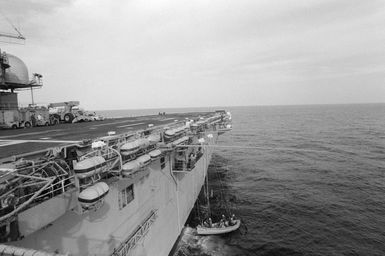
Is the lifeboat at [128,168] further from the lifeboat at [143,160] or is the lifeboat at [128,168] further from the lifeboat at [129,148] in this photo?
the lifeboat at [129,148]

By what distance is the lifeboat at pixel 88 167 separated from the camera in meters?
8.22

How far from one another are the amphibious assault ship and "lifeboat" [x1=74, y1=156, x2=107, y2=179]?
0.11ft

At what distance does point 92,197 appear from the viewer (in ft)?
26.0

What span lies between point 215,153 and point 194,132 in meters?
33.9

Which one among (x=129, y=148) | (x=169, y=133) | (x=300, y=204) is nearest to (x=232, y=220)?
(x=300, y=204)

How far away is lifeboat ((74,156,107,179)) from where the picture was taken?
27.0 ft

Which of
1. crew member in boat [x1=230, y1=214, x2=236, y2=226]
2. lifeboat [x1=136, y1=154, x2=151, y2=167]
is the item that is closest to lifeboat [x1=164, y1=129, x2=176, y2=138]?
lifeboat [x1=136, y1=154, x2=151, y2=167]

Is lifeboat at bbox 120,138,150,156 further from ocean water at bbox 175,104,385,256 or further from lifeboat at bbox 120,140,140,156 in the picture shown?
ocean water at bbox 175,104,385,256

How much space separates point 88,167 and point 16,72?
30.3 metres

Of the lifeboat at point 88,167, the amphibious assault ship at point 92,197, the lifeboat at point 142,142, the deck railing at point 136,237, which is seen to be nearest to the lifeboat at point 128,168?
the amphibious assault ship at point 92,197

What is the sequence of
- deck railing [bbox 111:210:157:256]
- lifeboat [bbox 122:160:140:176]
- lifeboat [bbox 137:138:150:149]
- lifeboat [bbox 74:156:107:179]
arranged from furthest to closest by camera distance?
lifeboat [bbox 137:138:150:149], deck railing [bbox 111:210:157:256], lifeboat [bbox 122:160:140:176], lifeboat [bbox 74:156:107:179]

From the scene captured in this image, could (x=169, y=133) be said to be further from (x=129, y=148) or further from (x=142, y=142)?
(x=129, y=148)

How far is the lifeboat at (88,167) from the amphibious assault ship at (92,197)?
0.11 ft

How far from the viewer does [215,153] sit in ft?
189
